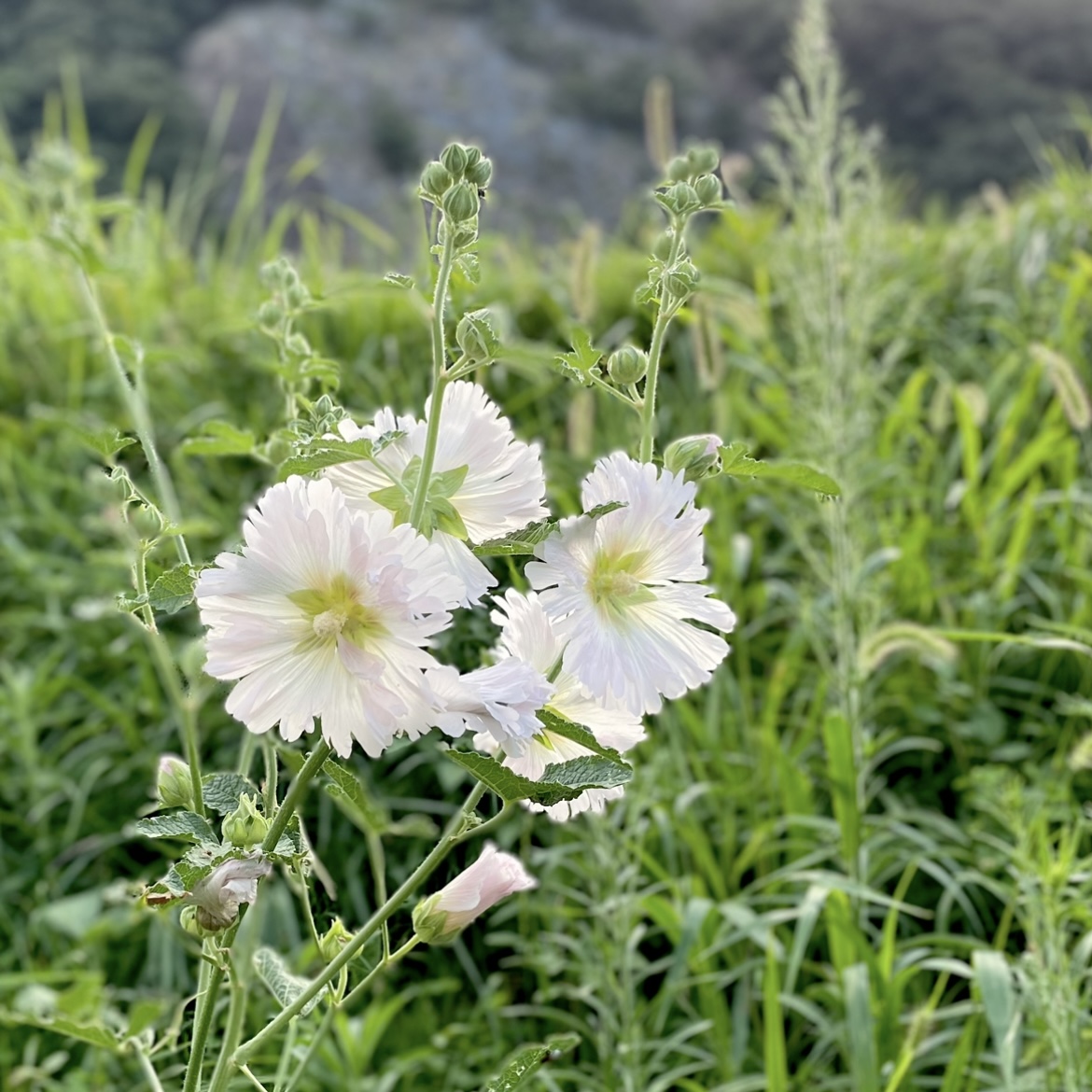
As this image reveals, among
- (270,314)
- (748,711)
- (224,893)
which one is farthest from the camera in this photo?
(748,711)

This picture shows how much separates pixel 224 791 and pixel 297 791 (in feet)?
0.26

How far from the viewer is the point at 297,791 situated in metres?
0.37

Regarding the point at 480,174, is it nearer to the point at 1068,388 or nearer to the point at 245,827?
the point at 245,827

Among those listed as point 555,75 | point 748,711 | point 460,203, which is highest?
point 460,203

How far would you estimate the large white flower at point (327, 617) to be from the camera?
35 centimetres

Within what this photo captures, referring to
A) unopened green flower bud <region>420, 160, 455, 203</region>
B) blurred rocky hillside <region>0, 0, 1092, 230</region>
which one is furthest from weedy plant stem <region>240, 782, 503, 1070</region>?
blurred rocky hillside <region>0, 0, 1092, 230</region>

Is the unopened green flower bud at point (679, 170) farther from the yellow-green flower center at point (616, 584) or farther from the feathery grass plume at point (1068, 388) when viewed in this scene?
the feathery grass plume at point (1068, 388)

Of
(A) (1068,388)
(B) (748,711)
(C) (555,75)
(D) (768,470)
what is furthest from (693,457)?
(C) (555,75)

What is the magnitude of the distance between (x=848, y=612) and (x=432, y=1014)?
27.2 inches

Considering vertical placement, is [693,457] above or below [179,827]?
above

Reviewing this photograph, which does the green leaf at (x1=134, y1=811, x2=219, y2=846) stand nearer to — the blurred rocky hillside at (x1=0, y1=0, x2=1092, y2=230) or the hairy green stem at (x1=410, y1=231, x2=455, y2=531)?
the hairy green stem at (x1=410, y1=231, x2=455, y2=531)

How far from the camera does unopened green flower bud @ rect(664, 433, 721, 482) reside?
419 mm

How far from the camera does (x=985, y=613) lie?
153 centimetres

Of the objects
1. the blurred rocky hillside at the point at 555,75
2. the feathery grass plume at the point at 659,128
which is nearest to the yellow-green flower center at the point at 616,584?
the feathery grass plume at the point at 659,128
